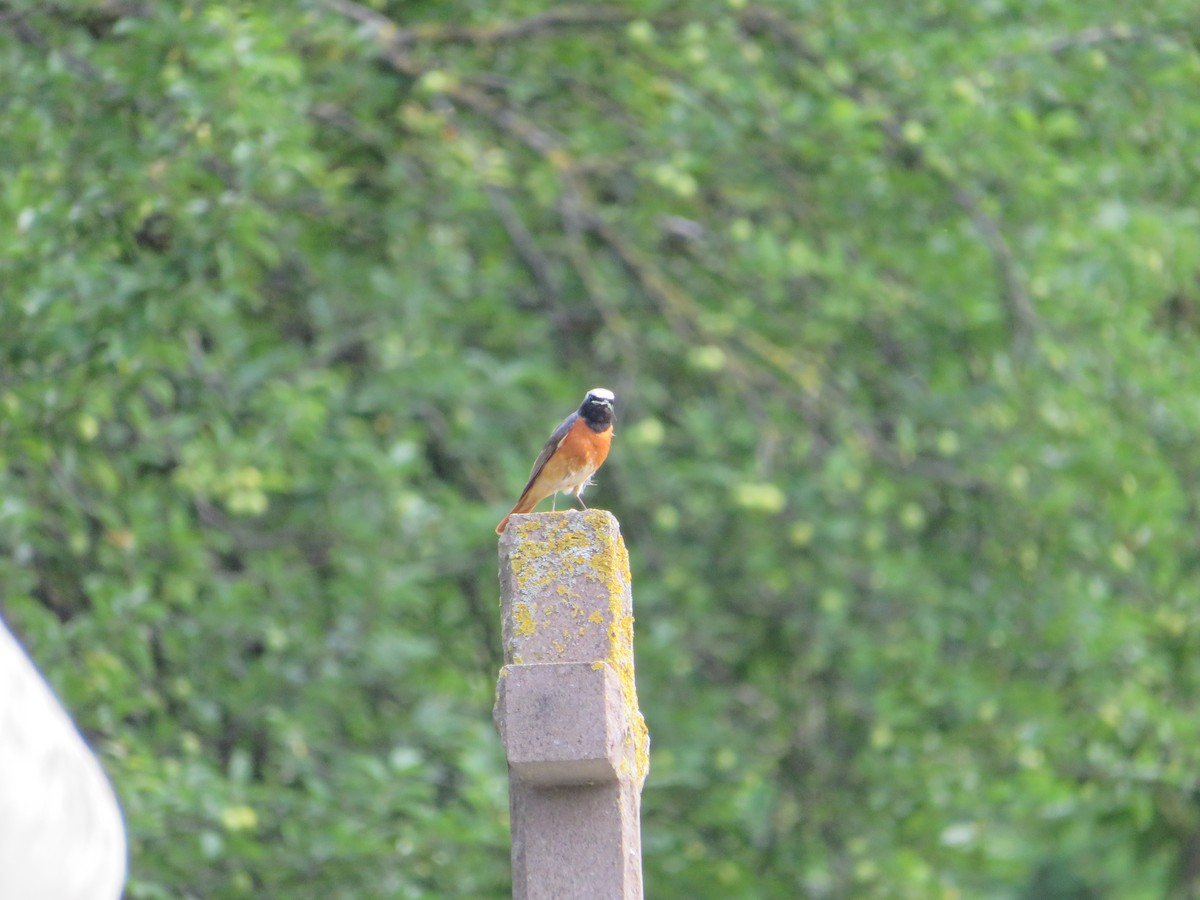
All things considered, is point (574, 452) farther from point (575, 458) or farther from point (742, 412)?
point (742, 412)

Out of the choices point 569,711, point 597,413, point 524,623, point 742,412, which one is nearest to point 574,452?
point 597,413

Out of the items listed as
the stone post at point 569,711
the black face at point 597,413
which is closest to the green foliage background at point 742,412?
the black face at point 597,413

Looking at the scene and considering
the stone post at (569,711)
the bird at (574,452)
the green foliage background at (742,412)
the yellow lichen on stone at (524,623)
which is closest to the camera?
the stone post at (569,711)

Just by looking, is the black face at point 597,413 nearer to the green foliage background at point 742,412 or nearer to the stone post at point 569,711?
the green foliage background at point 742,412

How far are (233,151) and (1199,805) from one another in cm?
631

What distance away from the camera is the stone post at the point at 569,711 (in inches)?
114

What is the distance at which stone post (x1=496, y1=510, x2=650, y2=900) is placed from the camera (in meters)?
2.90

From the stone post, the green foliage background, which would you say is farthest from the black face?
the stone post

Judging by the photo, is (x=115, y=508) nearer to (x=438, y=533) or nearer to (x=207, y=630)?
(x=207, y=630)

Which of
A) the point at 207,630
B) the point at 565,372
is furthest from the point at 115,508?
the point at 565,372

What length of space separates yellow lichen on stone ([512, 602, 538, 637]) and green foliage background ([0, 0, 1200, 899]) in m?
3.61

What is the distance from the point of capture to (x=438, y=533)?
7.05 metres

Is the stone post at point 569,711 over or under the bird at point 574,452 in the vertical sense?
over

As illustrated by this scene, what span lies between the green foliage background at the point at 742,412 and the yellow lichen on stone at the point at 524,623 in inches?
142
